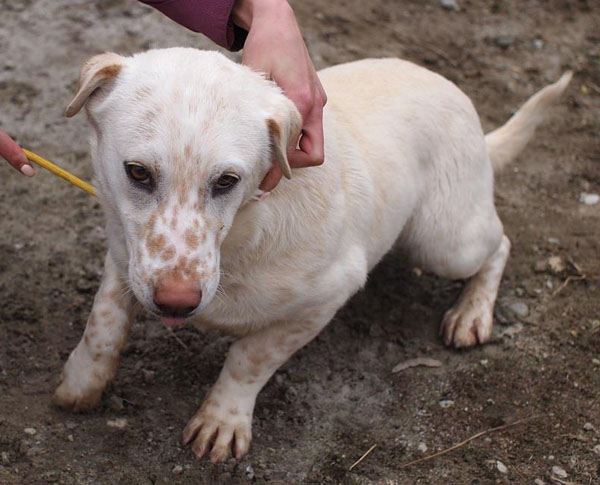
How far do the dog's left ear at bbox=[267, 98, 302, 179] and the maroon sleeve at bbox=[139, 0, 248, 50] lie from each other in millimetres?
613

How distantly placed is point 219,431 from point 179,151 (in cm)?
123

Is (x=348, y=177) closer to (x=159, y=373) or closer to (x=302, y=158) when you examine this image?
(x=302, y=158)

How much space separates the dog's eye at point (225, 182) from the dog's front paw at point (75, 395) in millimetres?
1092

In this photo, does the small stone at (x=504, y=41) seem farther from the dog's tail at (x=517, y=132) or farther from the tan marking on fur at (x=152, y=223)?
the tan marking on fur at (x=152, y=223)

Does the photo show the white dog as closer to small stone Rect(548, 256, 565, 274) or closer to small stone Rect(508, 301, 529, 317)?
small stone Rect(508, 301, 529, 317)

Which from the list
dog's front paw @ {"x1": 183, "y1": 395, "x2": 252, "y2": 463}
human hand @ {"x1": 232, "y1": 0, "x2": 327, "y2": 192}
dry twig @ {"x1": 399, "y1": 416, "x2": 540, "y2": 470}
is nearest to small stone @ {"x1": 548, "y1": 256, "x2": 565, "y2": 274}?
dry twig @ {"x1": 399, "y1": 416, "x2": 540, "y2": 470}

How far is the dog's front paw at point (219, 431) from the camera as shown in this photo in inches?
114

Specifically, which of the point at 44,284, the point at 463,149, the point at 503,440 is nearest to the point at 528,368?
the point at 503,440

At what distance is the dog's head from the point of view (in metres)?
2.09

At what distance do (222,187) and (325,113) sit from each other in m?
0.76

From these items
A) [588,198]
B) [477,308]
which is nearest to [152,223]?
[477,308]

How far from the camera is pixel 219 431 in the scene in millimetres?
2920

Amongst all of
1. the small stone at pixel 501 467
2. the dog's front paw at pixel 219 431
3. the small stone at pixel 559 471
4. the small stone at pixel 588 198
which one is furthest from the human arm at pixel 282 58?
the small stone at pixel 588 198

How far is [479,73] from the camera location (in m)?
5.27
